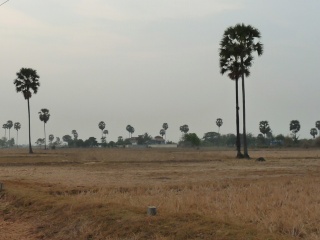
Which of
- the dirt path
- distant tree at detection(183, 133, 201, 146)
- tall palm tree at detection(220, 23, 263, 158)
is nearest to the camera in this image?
the dirt path

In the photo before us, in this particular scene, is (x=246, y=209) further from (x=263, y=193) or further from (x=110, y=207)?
(x=263, y=193)

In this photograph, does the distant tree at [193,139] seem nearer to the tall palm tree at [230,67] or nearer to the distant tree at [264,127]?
the distant tree at [264,127]

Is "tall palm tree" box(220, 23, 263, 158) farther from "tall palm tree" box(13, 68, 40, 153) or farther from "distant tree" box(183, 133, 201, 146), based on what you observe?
"distant tree" box(183, 133, 201, 146)

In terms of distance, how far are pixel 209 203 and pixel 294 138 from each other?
157m

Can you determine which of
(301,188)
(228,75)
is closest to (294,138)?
(228,75)

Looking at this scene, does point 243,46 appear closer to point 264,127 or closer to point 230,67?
point 230,67

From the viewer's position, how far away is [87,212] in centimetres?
1237

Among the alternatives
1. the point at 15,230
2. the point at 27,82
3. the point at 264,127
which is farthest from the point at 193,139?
the point at 15,230

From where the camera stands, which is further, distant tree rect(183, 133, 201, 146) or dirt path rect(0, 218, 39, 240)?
distant tree rect(183, 133, 201, 146)

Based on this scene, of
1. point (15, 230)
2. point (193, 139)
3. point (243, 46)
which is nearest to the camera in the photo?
point (15, 230)

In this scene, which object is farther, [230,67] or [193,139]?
[193,139]

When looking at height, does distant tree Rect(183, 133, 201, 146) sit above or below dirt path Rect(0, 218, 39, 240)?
above

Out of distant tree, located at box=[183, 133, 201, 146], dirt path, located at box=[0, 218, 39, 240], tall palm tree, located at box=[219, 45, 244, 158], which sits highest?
tall palm tree, located at box=[219, 45, 244, 158]

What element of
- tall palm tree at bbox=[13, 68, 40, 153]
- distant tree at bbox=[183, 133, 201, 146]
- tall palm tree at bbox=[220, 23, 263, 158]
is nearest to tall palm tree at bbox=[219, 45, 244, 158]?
tall palm tree at bbox=[220, 23, 263, 158]
